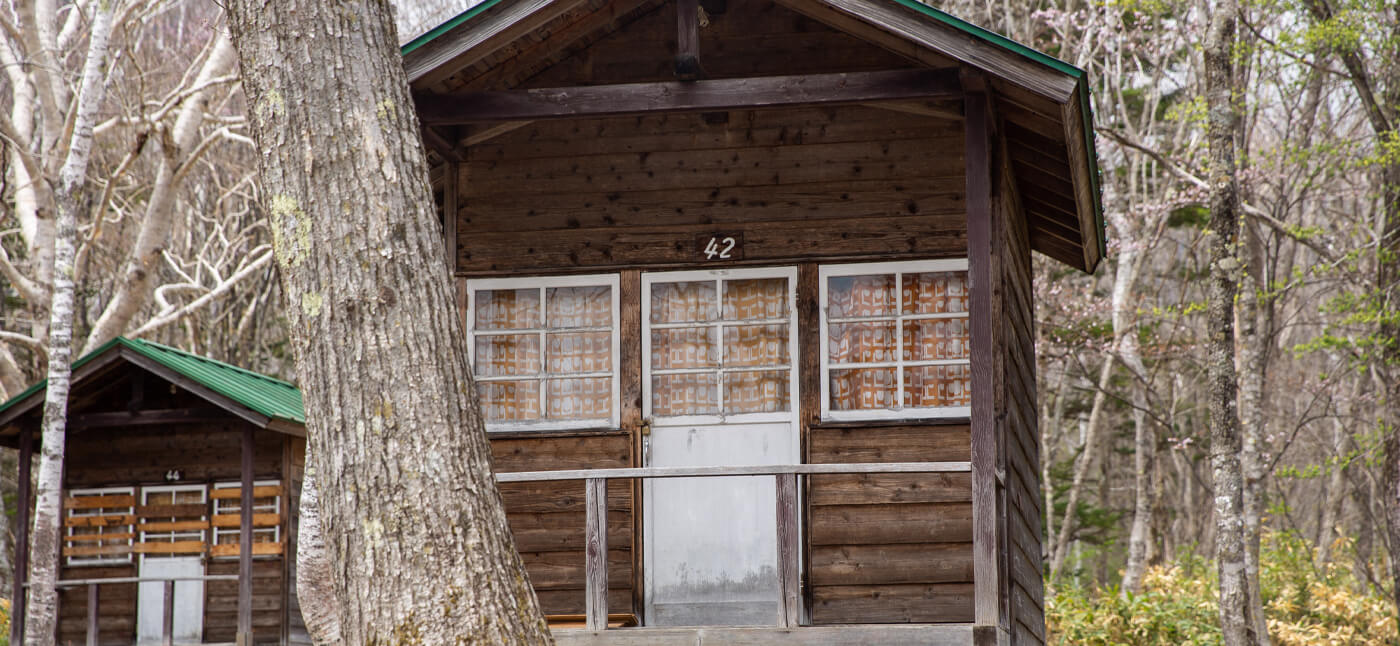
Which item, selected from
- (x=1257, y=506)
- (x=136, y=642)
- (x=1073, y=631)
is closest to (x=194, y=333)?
(x=136, y=642)

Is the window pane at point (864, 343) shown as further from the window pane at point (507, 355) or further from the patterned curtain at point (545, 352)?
the window pane at point (507, 355)

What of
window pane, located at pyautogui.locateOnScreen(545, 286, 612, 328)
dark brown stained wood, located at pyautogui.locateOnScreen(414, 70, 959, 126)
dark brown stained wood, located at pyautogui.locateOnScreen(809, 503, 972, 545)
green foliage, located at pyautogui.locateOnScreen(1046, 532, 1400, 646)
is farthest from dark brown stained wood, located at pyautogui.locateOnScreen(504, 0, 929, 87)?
green foliage, located at pyautogui.locateOnScreen(1046, 532, 1400, 646)

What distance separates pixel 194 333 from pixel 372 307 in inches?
778

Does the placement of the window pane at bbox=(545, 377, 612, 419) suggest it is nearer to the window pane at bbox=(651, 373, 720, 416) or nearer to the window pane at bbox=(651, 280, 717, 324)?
the window pane at bbox=(651, 373, 720, 416)

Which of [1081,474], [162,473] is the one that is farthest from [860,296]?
[1081,474]

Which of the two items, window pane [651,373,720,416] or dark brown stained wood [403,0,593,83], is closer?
dark brown stained wood [403,0,593,83]

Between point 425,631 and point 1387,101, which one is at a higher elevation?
point 1387,101

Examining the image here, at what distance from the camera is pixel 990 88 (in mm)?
7633

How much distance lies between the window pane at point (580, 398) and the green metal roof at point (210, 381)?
4.46m

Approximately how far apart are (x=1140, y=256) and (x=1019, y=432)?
1017 cm

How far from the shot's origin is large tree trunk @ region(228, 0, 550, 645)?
15.4 feet

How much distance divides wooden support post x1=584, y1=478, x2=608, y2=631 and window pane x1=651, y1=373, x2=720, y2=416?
1523 mm

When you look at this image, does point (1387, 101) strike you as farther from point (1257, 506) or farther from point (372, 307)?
point (372, 307)

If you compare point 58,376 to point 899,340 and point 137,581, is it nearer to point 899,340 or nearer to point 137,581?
point 137,581
